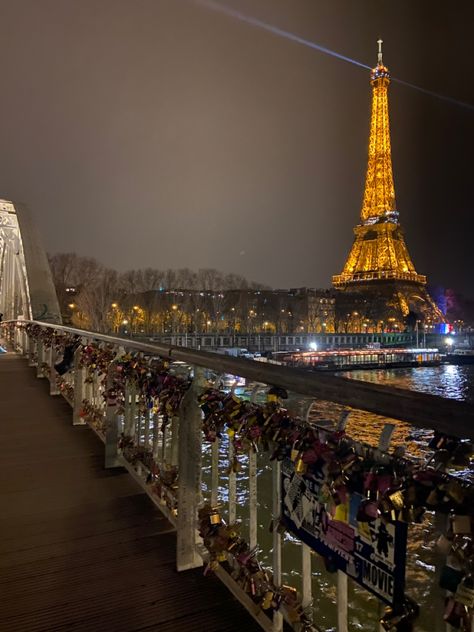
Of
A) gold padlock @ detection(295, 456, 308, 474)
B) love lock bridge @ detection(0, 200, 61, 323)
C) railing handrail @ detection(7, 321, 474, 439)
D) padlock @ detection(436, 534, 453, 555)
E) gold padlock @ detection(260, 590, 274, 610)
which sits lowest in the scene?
gold padlock @ detection(260, 590, 274, 610)

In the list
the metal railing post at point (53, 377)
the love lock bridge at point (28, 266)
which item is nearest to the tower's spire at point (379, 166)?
the love lock bridge at point (28, 266)

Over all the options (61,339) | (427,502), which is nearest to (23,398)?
(61,339)

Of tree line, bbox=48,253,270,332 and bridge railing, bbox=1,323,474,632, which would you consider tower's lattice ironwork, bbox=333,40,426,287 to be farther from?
bridge railing, bbox=1,323,474,632

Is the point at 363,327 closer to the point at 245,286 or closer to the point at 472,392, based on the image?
the point at 245,286

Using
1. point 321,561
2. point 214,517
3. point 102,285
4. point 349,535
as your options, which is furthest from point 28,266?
point 102,285

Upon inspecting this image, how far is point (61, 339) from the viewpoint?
791cm

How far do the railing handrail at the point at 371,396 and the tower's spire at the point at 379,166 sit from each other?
100529 mm

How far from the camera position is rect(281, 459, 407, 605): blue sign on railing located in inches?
62.2

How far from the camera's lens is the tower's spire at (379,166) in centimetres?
9569

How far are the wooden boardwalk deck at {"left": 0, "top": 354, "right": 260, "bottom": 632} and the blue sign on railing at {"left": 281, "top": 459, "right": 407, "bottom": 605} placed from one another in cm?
81

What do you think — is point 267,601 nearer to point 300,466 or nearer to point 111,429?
point 300,466

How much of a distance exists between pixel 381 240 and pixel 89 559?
10244 centimetres

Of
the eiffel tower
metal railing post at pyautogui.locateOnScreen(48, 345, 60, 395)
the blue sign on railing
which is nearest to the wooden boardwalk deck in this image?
the blue sign on railing

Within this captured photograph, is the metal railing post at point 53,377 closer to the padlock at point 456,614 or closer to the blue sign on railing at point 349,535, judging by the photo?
the blue sign on railing at point 349,535
